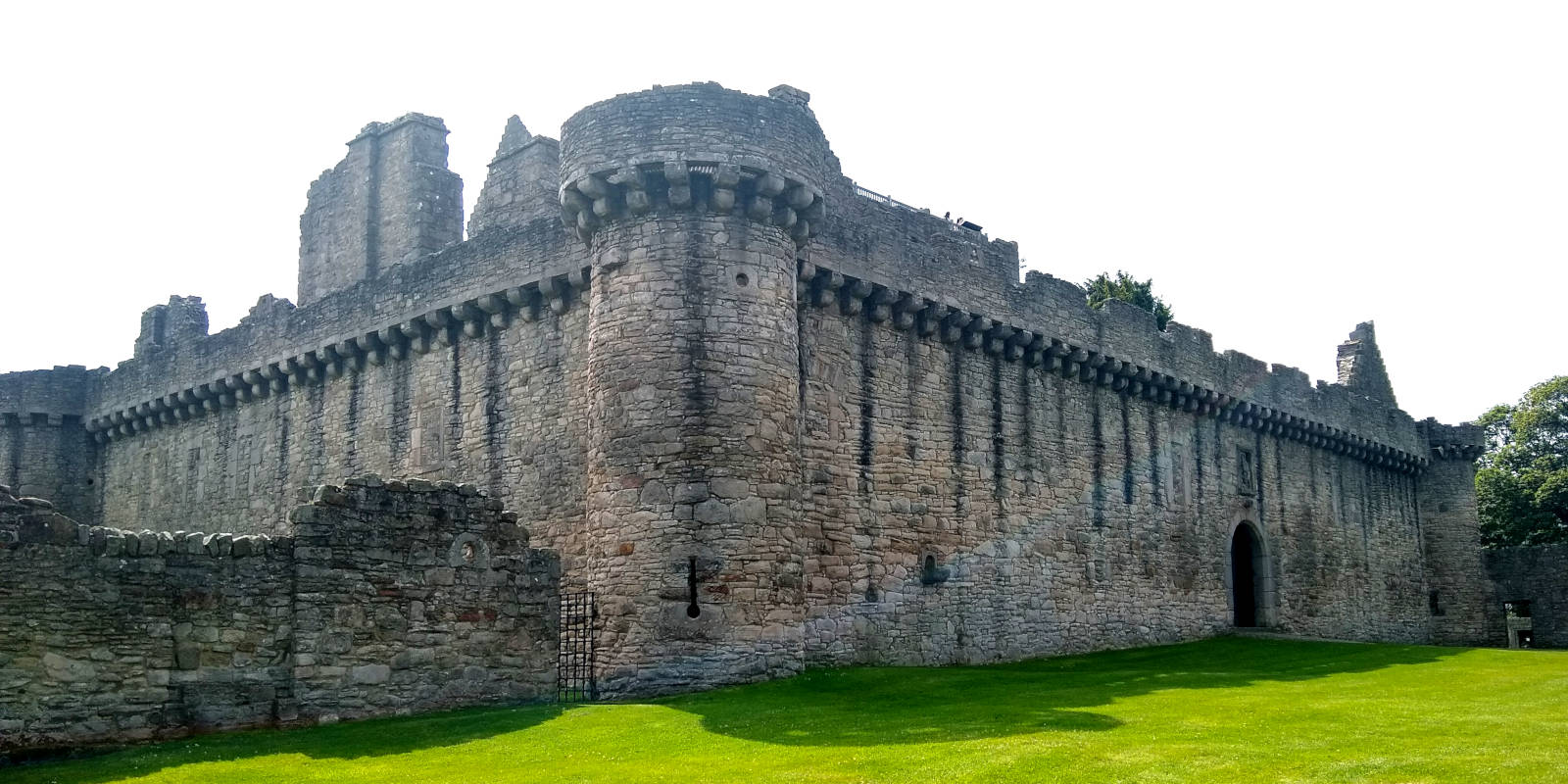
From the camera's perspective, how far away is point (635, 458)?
693 inches

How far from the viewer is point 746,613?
17031mm

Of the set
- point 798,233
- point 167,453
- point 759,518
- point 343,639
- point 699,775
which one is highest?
point 798,233

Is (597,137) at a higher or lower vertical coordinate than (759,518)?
higher

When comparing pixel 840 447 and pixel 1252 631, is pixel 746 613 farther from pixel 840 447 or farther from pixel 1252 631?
pixel 1252 631

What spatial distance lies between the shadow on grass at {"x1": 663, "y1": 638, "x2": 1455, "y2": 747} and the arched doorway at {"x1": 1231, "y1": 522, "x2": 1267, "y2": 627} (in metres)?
5.60

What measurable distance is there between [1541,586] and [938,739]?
32.2 m

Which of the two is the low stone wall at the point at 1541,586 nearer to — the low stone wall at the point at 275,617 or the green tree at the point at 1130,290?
the green tree at the point at 1130,290

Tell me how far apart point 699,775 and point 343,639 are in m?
5.08

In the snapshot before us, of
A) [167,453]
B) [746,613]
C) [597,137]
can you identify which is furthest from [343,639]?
[167,453]

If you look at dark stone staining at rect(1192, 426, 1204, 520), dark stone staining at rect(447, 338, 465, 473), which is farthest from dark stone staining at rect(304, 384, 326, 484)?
dark stone staining at rect(1192, 426, 1204, 520)

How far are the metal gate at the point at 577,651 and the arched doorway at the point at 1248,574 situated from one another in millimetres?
17385

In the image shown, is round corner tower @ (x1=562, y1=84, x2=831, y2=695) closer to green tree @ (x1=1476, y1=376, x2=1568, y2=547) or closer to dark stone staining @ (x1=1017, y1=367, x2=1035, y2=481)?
dark stone staining @ (x1=1017, y1=367, x2=1035, y2=481)

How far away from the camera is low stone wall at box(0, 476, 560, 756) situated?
12367 millimetres

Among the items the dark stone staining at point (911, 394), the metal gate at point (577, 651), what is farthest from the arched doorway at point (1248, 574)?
the metal gate at point (577, 651)
